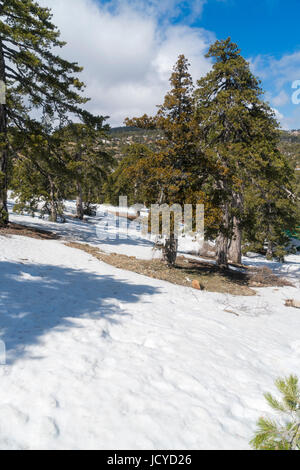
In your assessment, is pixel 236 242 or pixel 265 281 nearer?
pixel 265 281

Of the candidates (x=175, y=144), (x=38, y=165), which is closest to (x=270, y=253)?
(x=175, y=144)

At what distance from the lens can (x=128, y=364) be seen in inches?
153

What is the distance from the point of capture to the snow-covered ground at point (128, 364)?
2639mm

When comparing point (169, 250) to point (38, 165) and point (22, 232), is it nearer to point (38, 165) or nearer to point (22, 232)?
point (22, 232)

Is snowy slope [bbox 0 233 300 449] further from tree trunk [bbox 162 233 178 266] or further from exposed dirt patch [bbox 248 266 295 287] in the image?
exposed dirt patch [bbox 248 266 295 287]

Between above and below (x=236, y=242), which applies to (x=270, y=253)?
below

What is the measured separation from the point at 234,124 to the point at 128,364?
12.6m

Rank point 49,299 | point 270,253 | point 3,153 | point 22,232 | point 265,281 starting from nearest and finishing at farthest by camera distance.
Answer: point 49,299 < point 3,153 < point 265,281 < point 22,232 < point 270,253

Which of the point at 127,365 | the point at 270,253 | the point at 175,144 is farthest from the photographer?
the point at 270,253

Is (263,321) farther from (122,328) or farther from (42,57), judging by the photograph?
(42,57)

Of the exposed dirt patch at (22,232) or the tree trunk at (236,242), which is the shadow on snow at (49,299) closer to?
the exposed dirt patch at (22,232)

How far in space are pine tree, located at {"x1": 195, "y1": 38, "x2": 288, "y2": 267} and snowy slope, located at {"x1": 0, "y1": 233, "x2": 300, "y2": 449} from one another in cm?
668

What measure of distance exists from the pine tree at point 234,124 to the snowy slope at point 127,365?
6679 mm

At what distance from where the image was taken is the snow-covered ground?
8.66 feet
